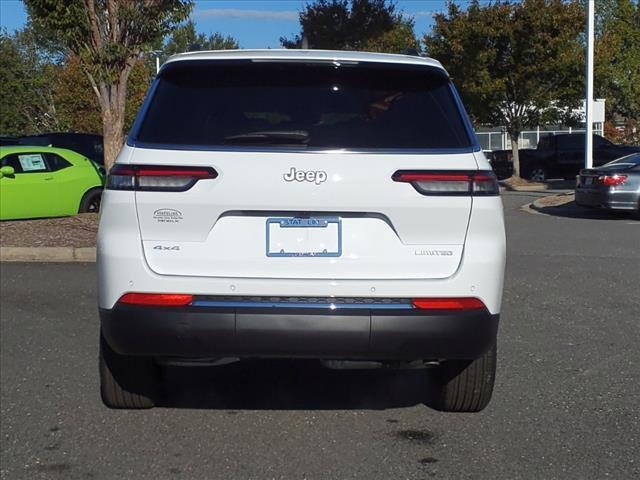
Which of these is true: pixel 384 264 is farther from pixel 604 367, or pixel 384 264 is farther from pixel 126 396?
pixel 604 367

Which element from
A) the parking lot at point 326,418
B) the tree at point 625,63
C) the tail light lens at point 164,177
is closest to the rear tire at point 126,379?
the parking lot at point 326,418

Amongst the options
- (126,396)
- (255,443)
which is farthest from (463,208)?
(126,396)

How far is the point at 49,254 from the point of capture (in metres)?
10.3

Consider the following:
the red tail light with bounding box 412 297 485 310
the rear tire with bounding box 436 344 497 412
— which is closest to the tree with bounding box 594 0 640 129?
the rear tire with bounding box 436 344 497 412

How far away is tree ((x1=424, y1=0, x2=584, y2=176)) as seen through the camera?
25.5 m

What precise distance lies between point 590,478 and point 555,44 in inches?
921

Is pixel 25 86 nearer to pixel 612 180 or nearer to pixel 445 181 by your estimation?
pixel 612 180

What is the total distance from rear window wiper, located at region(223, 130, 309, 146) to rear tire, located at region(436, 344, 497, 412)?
144cm

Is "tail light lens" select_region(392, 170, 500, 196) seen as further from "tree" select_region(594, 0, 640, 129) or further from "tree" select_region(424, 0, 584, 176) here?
"tree" select_region(594, 0, 640, 129)

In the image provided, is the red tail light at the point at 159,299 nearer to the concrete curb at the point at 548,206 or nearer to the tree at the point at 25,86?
the concrete curb at the point at 548,206

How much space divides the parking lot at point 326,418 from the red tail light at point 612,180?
936 centimetres

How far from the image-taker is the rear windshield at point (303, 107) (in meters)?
3.75

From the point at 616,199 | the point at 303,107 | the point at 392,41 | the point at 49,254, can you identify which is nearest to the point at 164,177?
the point at 303,107

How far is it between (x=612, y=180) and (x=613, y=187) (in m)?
0.16
